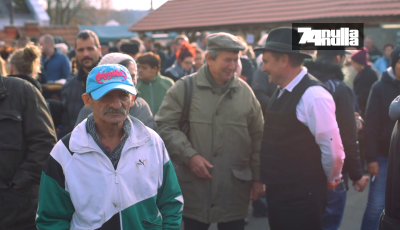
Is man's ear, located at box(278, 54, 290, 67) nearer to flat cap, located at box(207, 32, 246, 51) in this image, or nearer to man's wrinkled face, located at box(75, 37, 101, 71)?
flat cap, located at box(207, 32, 246, 51)

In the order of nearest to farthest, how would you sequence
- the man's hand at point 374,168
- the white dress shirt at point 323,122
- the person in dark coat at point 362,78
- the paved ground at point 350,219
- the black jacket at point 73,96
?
1. the white dress shirt at point 323,122
2. the black jacket at point 73,96
3. the man's hand at point 374,168
4. the paved ground at point 350,219
5. the person in dark coat at point 362,78

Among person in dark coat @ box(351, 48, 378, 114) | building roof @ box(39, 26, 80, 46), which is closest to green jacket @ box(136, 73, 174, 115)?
person in dark coat @ box(351, 48, 378, 114)

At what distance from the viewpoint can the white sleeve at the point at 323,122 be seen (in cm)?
316

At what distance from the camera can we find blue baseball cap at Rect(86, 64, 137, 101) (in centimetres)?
225

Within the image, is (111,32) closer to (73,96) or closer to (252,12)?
(252,12)

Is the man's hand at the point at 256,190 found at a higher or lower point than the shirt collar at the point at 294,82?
lower

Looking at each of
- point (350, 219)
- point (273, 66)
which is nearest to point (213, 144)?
point (273, 66)

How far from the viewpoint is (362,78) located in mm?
7613

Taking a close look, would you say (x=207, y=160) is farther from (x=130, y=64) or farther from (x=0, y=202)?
(x=0, y=202)

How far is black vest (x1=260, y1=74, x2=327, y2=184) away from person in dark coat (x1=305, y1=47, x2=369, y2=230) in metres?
0.38

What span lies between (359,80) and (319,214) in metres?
4.89

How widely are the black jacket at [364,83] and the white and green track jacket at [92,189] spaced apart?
608cm

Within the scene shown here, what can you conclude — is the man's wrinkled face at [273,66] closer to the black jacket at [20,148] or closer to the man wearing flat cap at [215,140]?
the man wearing flat cap at [215,140]

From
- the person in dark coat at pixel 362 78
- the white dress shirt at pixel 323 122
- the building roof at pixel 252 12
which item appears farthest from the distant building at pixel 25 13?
the white dress shirt at pixel 323 122
